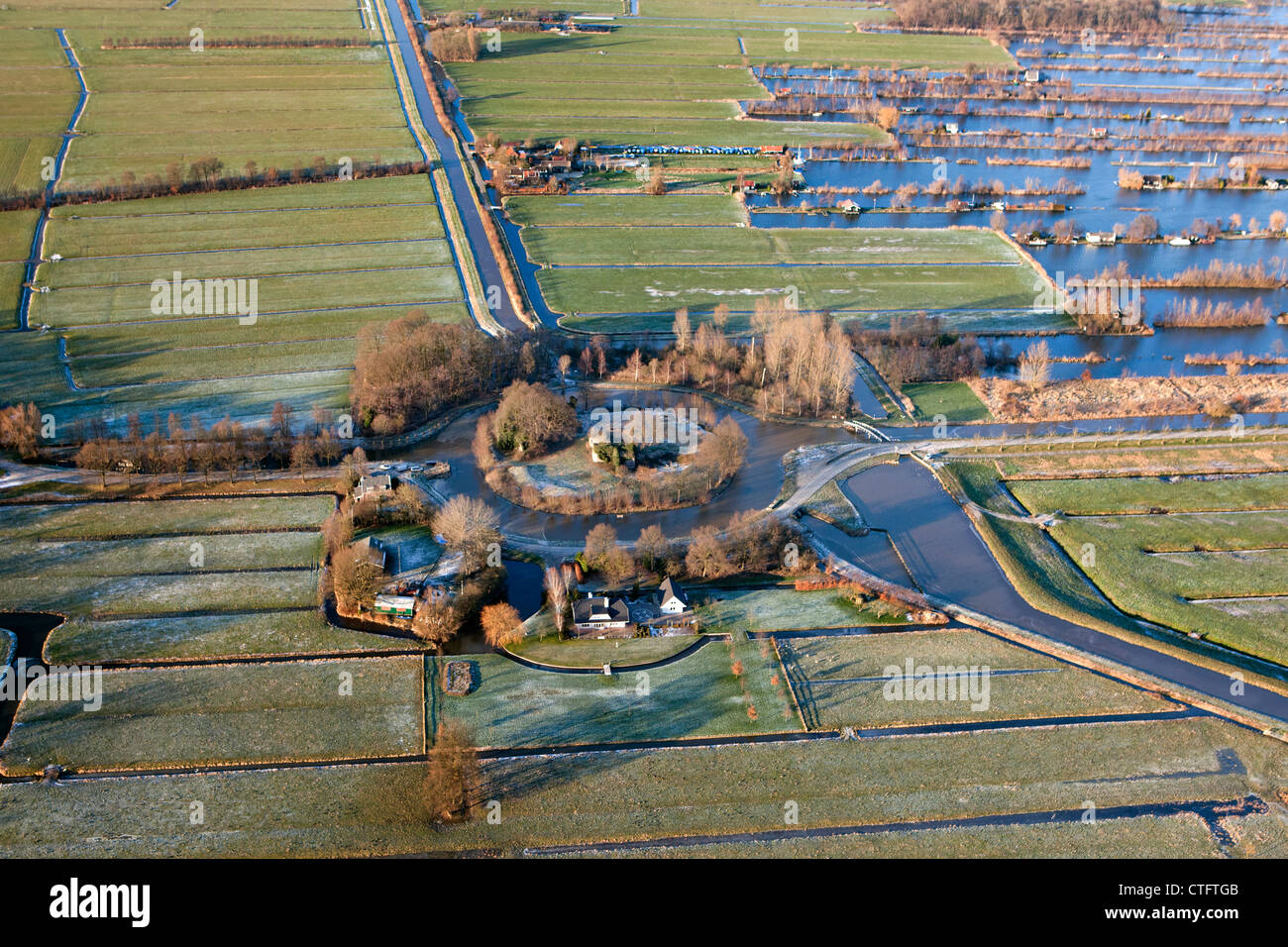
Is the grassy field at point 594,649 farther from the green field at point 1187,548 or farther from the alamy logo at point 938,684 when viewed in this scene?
the green field at point 1187,548

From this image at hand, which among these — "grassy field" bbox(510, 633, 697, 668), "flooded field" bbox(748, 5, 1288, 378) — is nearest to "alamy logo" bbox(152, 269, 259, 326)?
"grassy field" bbox(510, 633, 697, 668)

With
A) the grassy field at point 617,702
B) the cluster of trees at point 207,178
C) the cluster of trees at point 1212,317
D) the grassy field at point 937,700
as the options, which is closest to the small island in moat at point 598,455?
the grassy field at point 617,702

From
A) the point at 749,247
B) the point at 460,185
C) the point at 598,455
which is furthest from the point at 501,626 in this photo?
the point at 460,185

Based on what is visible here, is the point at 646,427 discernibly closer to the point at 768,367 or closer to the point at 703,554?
the point at 768,367

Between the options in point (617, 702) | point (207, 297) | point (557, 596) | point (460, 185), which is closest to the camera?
point (617, 702)

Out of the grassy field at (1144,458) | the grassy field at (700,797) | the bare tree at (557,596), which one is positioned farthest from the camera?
the grassy field at (1144,458)

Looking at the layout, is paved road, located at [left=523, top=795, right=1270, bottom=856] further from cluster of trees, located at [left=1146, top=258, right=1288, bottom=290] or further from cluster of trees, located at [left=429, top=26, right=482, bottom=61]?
cluster of trees, located at [left=429, top=26, right=482, bottom=61]

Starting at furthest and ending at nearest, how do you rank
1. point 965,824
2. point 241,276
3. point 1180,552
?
point 241,276 → point 1180,552 → point 965,824
